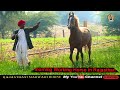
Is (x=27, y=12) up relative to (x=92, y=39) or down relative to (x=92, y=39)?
up

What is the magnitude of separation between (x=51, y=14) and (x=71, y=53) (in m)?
0.73

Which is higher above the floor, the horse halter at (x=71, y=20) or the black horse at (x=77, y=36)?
the horse halter at (x=71, y=20)

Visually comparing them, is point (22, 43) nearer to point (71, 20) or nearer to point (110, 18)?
point (71, 20)

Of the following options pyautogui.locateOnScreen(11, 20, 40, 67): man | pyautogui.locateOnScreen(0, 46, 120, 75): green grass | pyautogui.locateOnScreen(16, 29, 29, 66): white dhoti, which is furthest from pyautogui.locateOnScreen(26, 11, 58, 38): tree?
pyautogui.locateOnScreen(0, 46, 120, 75): green grass

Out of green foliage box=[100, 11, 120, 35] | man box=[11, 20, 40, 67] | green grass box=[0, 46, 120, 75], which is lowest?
green grass box=[0, 46, 120, 75]

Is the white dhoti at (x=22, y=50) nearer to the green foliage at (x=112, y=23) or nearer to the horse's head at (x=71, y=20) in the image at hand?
the horse's head at (x=71, y=20)

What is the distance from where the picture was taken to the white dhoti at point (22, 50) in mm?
6348

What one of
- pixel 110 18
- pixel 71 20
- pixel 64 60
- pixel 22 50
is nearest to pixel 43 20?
pixel 71 20

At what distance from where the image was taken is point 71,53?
250 inches

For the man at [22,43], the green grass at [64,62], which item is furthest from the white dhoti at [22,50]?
the green grass at [64,62]

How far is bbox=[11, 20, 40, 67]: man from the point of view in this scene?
249 inches

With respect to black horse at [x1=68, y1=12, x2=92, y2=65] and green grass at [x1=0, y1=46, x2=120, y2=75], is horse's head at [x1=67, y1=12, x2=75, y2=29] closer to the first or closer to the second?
black horse at [x1=68, y1=12, x2=92, y2=65]
